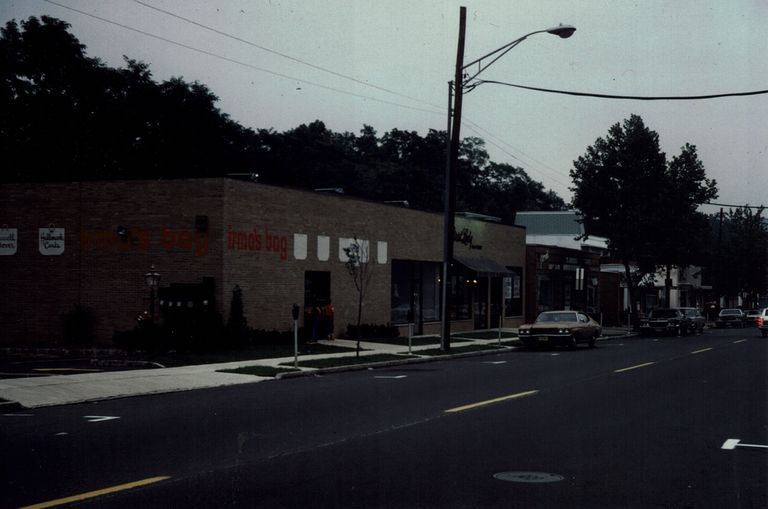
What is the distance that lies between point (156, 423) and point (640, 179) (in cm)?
4627

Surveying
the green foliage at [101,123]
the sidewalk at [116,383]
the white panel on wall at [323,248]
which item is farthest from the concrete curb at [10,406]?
the green foliage at [101,123]

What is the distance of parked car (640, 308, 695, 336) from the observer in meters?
49.5

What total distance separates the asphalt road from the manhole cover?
28mm

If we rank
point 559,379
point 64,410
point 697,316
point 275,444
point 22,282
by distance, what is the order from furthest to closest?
point 697,316, point 22,282, point 559,379, point 64,410, point 275,444

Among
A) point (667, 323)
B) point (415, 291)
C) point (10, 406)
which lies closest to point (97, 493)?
point (10, 406)

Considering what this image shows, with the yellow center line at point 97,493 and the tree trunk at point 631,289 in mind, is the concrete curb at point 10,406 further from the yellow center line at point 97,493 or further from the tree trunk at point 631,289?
the tree trunk at point 631,289

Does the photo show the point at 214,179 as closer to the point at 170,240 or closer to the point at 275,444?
the point at 170,240

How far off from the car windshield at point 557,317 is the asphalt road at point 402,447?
15753 millimetres

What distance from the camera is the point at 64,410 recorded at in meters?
13.9

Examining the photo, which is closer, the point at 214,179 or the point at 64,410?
the point at 64,410

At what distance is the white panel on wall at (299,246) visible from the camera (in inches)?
1184

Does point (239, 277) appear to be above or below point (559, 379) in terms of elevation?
above

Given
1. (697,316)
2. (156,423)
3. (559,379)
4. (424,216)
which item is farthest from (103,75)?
(156,423)

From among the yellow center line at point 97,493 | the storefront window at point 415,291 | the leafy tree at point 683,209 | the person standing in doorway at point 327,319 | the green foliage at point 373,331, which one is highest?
the leafy tree at point 683,209
